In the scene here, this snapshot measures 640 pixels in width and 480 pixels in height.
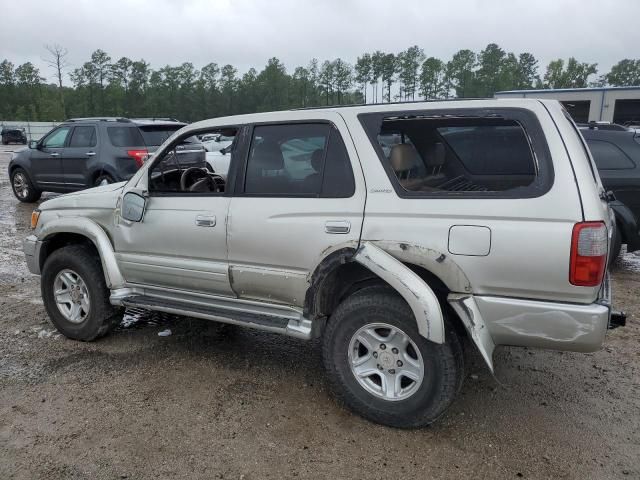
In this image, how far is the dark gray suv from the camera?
32.8 ft

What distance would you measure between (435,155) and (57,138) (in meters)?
9.62

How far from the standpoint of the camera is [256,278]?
12.1 ft

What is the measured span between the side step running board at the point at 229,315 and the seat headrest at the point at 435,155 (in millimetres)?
1531

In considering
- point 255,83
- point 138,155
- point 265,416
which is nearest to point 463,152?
point 265,416

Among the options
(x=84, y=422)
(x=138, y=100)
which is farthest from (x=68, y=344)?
(x=138, y=100)

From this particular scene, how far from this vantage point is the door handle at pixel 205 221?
150 inches

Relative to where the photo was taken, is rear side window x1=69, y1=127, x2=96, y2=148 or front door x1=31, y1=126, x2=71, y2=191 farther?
front door x1=31, y1=126, x2=71, y2=191

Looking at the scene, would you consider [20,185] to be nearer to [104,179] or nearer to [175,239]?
[104,179]

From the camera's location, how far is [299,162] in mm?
3678

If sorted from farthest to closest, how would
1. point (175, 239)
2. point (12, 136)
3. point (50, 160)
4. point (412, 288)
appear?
point (12, 136), point (50, 160), point (175, 239), point (412, 288)

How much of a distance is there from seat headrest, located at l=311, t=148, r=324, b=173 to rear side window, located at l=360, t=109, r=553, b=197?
35cm

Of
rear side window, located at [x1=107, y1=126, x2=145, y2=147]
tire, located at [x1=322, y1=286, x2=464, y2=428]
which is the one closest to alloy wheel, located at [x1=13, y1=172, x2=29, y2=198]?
rear side window, located at [x1=107, y1=126, x2=145, y2=147]

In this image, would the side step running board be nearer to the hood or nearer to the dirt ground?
the dirt ground

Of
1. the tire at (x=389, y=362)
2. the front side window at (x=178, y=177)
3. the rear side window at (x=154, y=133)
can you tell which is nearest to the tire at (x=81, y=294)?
the front side window at (x=178, y=177)
